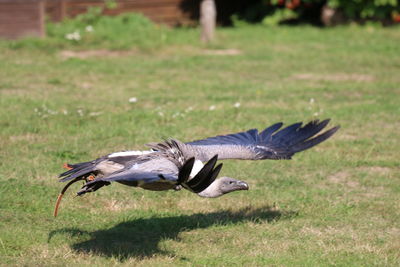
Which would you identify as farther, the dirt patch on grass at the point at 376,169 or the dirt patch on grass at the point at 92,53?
the dirt patch on grass at the point at 92,53

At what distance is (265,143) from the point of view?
20.6 feet

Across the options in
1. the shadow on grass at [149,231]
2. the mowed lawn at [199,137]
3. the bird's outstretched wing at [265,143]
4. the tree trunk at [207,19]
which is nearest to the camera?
the shadow on grass at [149,231]

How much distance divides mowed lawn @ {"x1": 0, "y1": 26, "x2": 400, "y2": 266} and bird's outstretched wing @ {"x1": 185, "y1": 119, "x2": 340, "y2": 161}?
0.59 m

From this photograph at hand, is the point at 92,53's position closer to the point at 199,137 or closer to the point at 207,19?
the point at 207,19

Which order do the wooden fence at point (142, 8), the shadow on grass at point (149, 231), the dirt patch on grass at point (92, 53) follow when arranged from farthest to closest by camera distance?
the wooden fence at point (142, 8) → the dirt patch on grass at point (92, 53) → the shadow on grass at point (149, 231)

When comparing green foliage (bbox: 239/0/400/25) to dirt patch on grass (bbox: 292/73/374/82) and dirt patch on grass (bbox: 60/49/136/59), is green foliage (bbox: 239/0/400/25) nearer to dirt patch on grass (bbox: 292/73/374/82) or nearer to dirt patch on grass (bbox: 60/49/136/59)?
dirt patch on grass (bbox: 292/73/374/82)

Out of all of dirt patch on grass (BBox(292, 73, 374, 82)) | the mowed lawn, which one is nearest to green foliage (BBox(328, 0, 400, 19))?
the mowed lawn

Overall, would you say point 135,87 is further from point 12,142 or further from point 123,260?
point 123,260

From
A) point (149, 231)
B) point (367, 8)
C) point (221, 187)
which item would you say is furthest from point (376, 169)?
point (367, 8)

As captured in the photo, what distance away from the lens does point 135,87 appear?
11180mm

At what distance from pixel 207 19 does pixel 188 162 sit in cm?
1096

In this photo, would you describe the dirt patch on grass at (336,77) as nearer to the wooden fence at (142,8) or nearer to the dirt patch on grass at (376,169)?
the dirt patch on grass at (376,169)

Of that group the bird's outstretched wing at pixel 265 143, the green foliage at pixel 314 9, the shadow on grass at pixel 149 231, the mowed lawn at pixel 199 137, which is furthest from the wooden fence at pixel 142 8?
the shadow on grass at pixel 149 231

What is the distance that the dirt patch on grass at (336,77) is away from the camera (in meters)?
12.1
